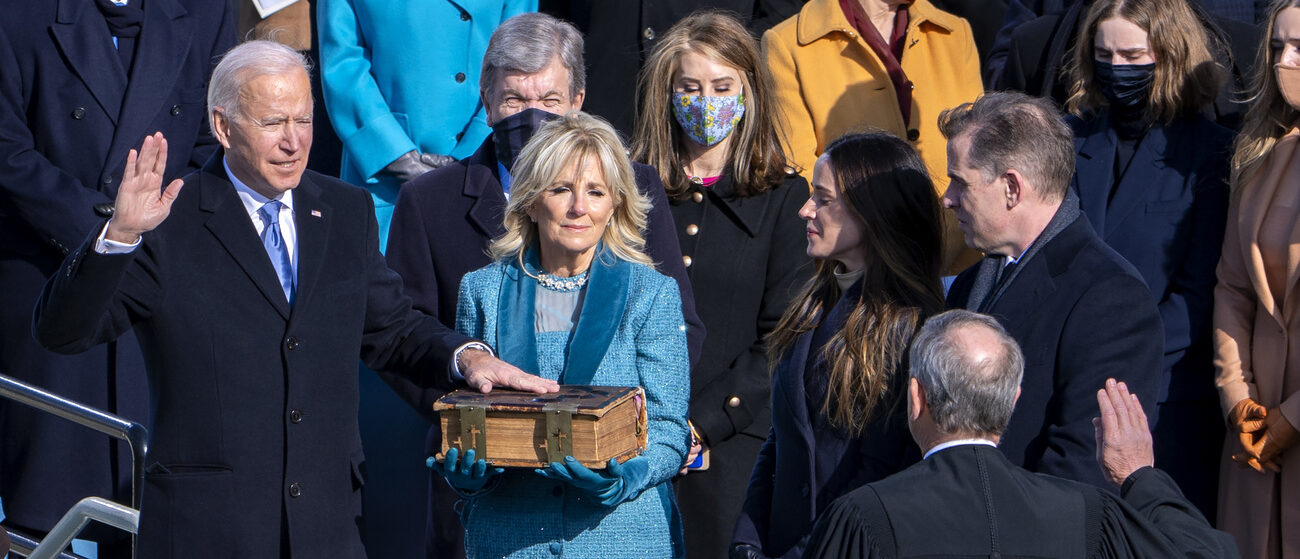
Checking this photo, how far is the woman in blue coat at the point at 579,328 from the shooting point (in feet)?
14.3

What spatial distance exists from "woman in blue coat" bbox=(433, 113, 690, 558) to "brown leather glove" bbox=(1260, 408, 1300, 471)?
2.11 meters

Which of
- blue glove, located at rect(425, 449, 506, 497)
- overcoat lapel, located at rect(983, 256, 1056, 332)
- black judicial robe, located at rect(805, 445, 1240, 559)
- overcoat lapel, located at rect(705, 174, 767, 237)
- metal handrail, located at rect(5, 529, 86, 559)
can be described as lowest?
metal handrail, located at rect(5, 529, 86, 559)

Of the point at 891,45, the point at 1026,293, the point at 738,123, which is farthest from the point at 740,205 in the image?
the point at 1026,293

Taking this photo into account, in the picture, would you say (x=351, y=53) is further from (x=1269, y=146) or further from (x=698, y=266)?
(x=1269, y=146)

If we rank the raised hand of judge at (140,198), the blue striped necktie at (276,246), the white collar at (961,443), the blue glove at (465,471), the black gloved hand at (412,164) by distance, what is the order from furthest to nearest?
the black gloved hand at (412,164)
the blue striped necktie at (276,246)
the blue glove at (465,471)
the raised hand of judge at (140,198)
the white collar at (961,443)

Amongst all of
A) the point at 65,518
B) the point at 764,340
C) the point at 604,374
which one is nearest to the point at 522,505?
the point at 604,374

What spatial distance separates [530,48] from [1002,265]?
1.95 m

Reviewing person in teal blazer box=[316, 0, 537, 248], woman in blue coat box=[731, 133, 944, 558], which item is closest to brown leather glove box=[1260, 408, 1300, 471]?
woman in blue coat box=[731, 133, 944, 558]

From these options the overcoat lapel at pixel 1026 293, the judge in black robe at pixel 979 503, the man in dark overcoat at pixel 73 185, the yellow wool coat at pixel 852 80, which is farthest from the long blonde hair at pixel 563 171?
the man in dark overcoat at pixel 73 185

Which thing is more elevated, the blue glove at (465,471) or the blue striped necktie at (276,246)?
the blue striped necktie at (276,246)

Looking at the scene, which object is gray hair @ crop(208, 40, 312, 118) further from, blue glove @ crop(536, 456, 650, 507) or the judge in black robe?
the judge in black robe

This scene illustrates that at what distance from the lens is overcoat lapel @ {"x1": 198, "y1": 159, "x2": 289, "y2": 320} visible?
13.8ft

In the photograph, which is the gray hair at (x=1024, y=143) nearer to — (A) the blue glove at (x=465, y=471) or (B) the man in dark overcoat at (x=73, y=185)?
(A) the blue glove at (x=465, y=471)

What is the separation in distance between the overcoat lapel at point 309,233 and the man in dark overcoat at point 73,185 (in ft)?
5.27
